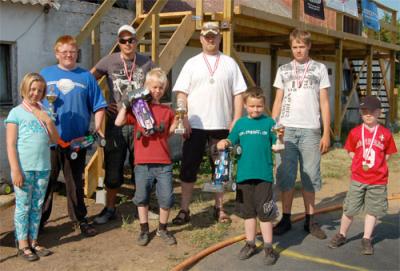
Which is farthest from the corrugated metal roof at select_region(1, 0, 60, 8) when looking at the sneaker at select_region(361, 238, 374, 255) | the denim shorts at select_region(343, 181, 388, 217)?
the sneaker at select_region(361, 238, 374, 255)

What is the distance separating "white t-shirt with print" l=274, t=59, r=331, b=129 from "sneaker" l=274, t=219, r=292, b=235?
981 millimetres

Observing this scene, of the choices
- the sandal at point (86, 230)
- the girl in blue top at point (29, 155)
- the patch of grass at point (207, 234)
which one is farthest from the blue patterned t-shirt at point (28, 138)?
the patch of grass at point (207, 234)

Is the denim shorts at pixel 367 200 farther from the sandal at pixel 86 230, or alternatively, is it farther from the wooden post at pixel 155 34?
the wooden post at pixel 155 34

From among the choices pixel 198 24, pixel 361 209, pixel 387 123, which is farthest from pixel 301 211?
pixel 387 123

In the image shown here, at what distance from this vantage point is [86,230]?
468 cm

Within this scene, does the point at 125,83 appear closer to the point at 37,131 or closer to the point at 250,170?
the point at 37,131

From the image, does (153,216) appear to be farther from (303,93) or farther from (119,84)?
(303,93)

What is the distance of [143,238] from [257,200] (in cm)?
113

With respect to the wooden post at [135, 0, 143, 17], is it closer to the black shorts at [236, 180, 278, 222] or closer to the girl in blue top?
the girl in blue top

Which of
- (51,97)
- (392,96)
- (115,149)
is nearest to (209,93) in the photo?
(115,149)

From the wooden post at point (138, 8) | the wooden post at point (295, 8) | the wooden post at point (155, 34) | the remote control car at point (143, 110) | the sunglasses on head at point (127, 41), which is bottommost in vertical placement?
the remote control car at point (143, 110)

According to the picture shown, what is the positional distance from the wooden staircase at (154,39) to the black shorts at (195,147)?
110cm

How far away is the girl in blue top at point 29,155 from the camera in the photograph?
154 inches

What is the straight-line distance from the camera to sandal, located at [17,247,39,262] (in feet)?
13.3
